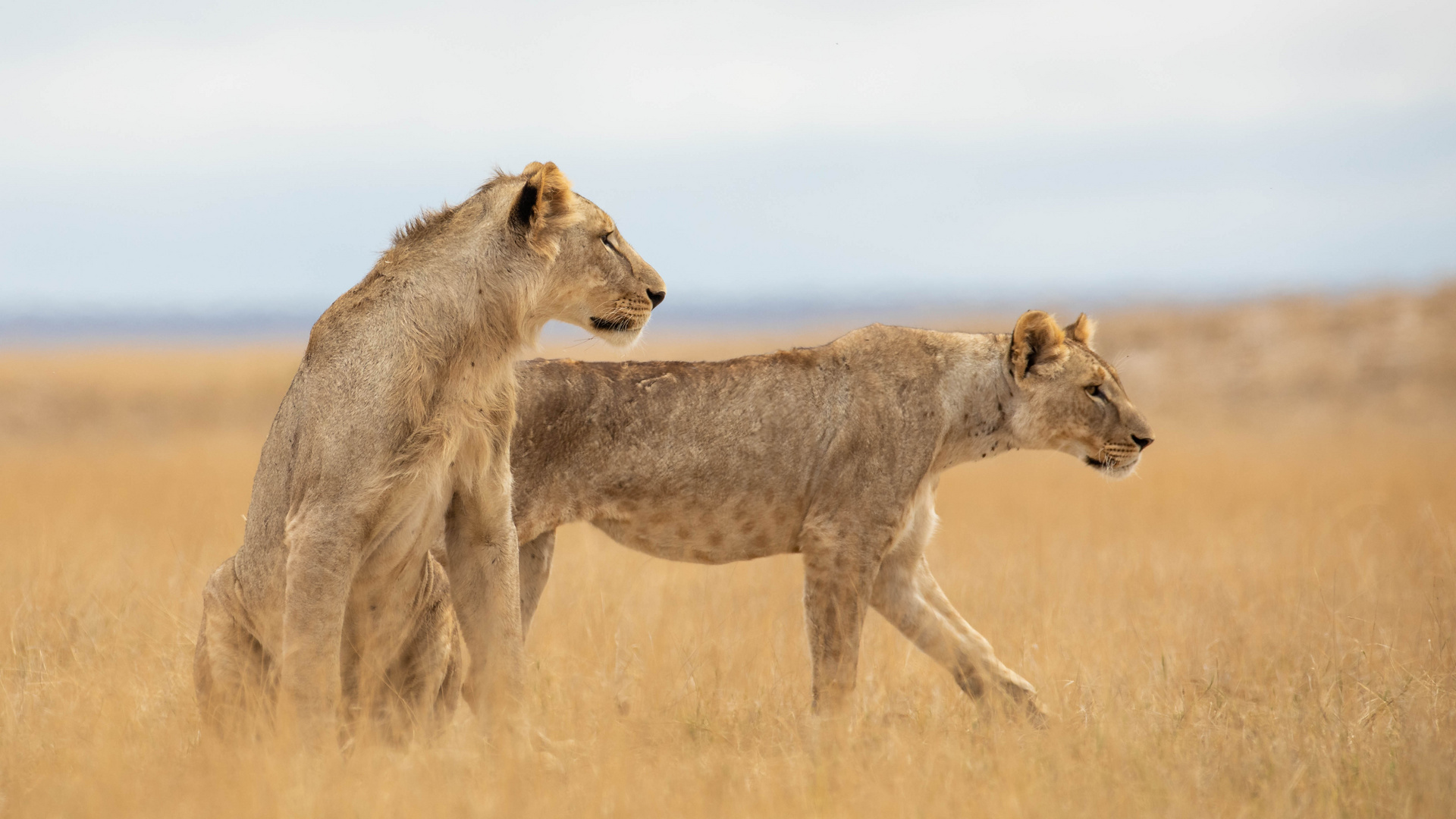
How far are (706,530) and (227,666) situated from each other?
2212mm

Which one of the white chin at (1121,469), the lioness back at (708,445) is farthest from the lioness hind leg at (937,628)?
the white chin at (1121,469)

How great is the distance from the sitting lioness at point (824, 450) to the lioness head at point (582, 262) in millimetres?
931

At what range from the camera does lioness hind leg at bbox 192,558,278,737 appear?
14.0ft

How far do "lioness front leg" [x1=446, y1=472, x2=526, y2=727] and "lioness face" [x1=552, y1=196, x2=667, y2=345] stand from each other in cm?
72

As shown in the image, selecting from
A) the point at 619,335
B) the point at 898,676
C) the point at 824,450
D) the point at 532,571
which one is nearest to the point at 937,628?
the point at 898,676

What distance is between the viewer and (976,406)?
5.89 m

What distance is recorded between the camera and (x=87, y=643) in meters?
6.21

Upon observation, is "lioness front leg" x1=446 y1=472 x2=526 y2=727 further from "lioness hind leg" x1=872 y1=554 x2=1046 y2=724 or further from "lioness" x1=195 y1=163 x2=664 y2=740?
"lioness hind leg" x1=872 y1=554 x2=1046 y2=724

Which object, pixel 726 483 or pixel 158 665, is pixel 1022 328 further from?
pixel 158 665

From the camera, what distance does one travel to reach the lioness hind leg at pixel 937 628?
5.64m

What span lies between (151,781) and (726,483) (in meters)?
2.71

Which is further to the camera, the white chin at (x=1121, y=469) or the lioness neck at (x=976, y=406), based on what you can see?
the white chin at (x=1121, y=469)

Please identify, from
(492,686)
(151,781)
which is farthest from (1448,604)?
(151,781)

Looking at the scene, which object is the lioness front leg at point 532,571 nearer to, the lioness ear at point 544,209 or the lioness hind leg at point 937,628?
the lioness hind leg at point 937,628
